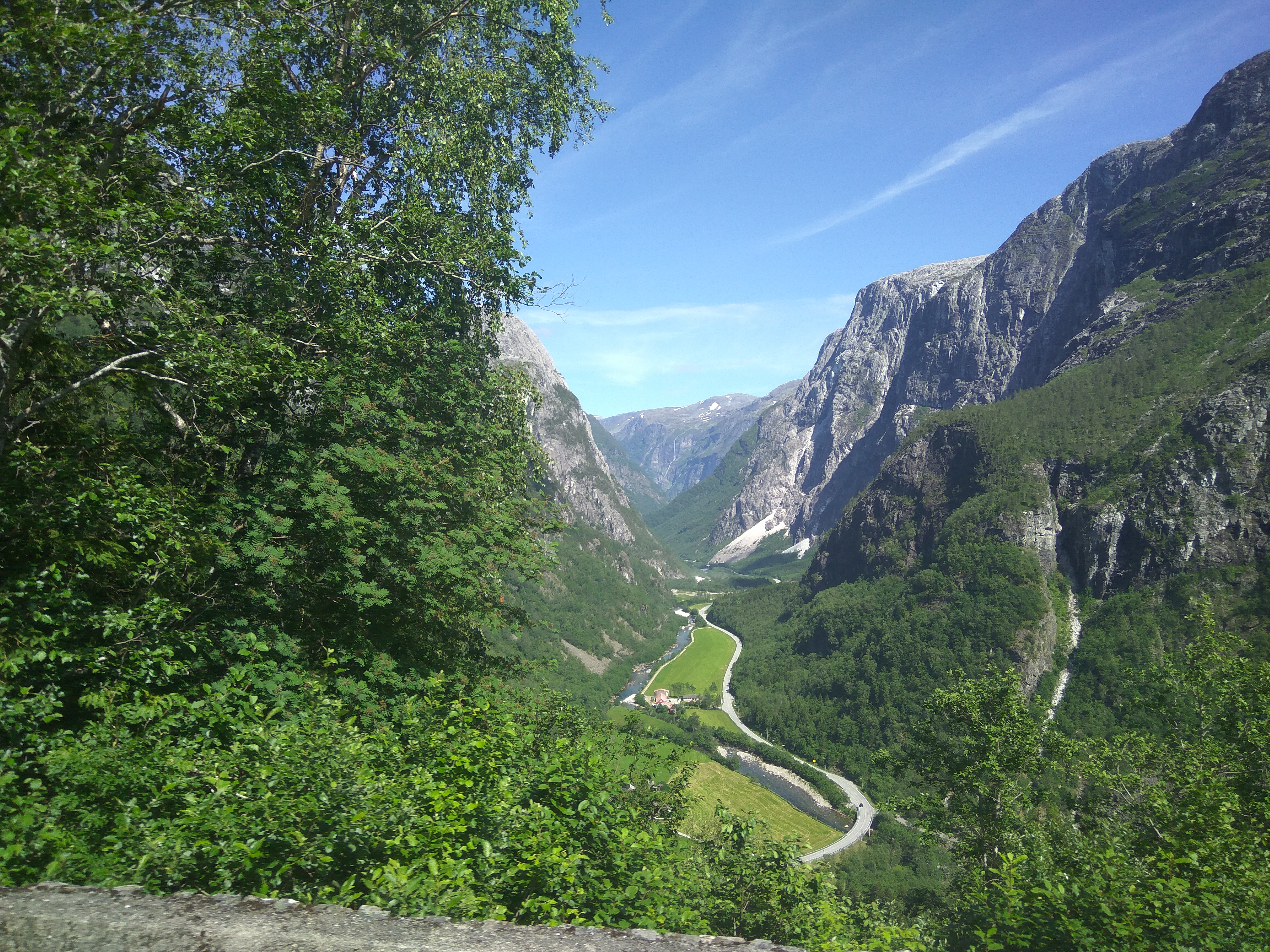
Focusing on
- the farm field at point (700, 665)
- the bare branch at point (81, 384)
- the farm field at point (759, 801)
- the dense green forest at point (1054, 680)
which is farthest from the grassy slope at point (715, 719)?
the bare branch at point (81, 384)

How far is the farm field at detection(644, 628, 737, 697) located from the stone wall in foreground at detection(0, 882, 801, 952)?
4963 inches

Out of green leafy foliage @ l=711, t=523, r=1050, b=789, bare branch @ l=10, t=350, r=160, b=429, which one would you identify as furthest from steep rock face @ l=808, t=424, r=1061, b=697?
bare branch @ l=10, t=350, r=160, b=429

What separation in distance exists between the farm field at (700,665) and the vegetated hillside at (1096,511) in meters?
6.30

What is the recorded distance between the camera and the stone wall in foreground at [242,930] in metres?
3.68

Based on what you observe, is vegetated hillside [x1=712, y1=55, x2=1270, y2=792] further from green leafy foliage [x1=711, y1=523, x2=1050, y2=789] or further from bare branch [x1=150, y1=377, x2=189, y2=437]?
bare branch [x1=150, y1=377, x2=189, y2=437]

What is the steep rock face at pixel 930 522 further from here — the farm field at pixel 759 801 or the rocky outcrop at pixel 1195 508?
the farm field at pixel 759 801

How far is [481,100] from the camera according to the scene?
1384 cm

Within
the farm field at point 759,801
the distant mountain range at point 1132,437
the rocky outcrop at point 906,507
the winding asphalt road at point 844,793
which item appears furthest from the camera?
the rocky outcrop at point 906,507

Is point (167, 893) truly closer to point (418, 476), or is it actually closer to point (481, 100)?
point (418, 476)

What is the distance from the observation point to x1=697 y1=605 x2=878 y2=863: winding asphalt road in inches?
2958

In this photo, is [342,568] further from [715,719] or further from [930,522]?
[930,522]

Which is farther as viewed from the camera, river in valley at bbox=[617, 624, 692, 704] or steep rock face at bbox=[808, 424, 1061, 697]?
river in valley at bbox=[617, 624, 692, 704]

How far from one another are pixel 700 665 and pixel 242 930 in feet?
516

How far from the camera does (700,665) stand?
502 feet
